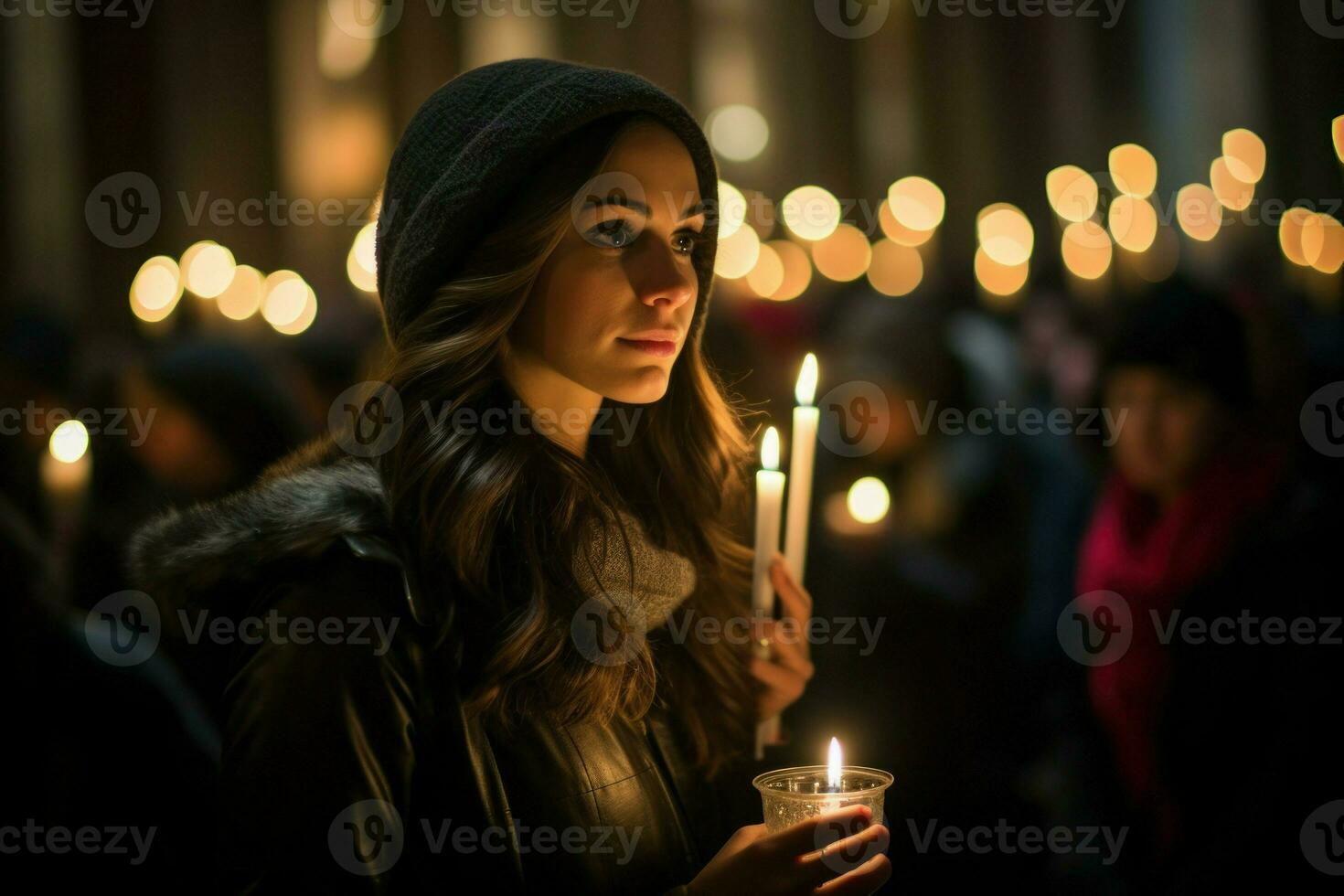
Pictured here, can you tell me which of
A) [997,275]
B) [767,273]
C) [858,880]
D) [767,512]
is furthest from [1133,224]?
[858,880]

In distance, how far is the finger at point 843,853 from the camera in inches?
54.0

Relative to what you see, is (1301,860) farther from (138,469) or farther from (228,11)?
(228,11)

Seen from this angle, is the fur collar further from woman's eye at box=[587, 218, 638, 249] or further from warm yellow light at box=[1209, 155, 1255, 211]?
warm yellow light at box=[1209, 155, 1255, 211]

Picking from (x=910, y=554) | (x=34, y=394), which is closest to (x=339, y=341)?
(x=34, y=394)

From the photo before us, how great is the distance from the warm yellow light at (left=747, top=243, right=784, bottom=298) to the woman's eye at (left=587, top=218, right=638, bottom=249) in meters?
7.79

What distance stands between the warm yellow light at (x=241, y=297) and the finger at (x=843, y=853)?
5.65 m

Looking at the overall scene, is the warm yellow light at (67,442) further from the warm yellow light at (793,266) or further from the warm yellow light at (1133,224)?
the warm yellow light at (793,266)

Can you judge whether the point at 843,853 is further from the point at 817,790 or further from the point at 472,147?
the point at 472,147

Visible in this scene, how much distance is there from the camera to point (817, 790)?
62.0 inches

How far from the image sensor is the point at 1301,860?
2.58m

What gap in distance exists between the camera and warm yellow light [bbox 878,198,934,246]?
10867mm

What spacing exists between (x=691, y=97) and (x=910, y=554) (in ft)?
47.5

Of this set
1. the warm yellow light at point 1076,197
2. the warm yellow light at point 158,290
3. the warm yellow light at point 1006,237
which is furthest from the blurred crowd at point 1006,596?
the warm yellow light at point 1006,237

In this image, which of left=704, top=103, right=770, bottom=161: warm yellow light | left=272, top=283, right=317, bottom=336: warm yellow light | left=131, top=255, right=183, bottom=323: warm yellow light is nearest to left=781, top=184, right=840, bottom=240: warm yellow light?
left=272, top=283, right=317, bottom=336: warm yellow light
